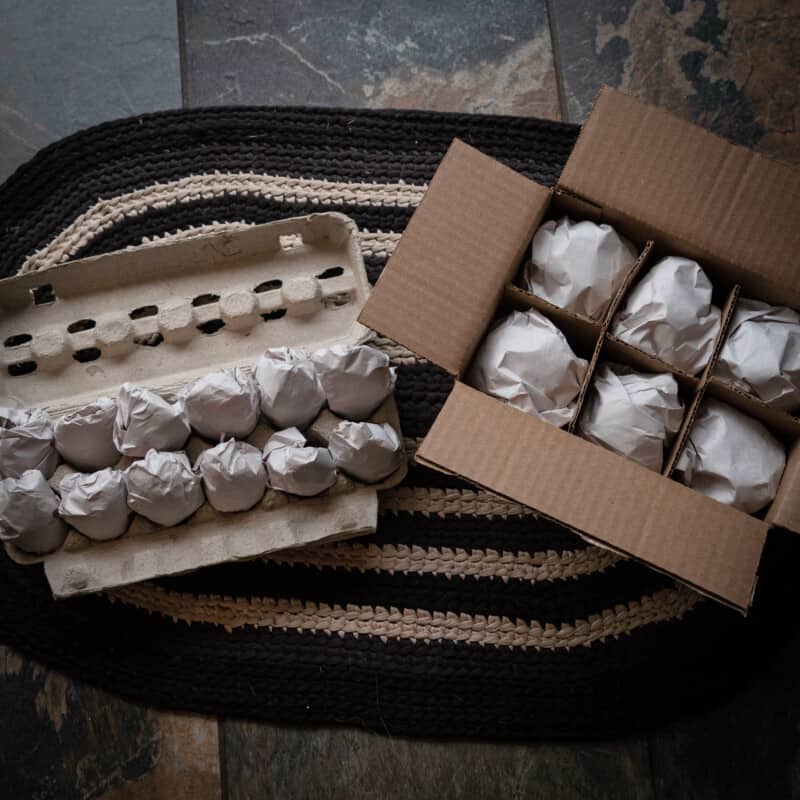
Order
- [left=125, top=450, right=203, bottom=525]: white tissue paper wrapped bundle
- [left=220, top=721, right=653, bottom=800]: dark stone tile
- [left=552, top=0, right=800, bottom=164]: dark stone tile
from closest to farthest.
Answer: [left=125, top=450, right=203, bottom=525]: white tissue paper wrapped bundle → [left=220, top=721, right=653, bottom=800]: dark stone tile → [left=552, top=0, right=800, bottom=164]: dark stone tile

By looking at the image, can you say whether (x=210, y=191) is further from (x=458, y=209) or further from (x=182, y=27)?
(x=458, y=209)

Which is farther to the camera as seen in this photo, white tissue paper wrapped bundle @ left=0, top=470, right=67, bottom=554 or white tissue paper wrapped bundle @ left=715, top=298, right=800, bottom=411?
white tissue paper wrapped bundle @ left=0, top=470, right=67, bottom=554

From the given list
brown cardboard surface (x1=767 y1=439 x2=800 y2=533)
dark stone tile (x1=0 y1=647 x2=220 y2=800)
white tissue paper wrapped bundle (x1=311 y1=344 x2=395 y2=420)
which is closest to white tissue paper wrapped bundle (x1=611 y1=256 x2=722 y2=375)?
brown cardboard surface (x1=767 y1=439 x2=800 y2=533)

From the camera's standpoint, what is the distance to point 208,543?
939 mm

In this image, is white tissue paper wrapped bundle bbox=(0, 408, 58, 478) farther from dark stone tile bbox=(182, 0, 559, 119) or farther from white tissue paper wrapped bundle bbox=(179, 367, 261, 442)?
dark stone tile bbox=(182, 0, 559, 119)

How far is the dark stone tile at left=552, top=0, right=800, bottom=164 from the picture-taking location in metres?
1.17

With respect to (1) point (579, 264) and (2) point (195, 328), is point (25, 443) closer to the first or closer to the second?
(2) point (195, 328)

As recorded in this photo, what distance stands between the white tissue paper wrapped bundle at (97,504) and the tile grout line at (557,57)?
74cm

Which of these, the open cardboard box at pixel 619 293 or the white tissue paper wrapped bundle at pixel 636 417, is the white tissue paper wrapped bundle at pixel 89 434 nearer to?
the open cardboard box at pixel 619 293

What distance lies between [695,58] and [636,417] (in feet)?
2.17

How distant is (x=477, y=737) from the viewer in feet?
3.28

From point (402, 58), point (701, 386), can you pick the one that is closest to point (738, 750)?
point (701, 386)

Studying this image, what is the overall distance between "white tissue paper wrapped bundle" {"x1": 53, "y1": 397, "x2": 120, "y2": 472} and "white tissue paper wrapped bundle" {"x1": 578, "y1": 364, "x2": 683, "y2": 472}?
497mm

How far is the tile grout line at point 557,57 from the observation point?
46.3 inches
